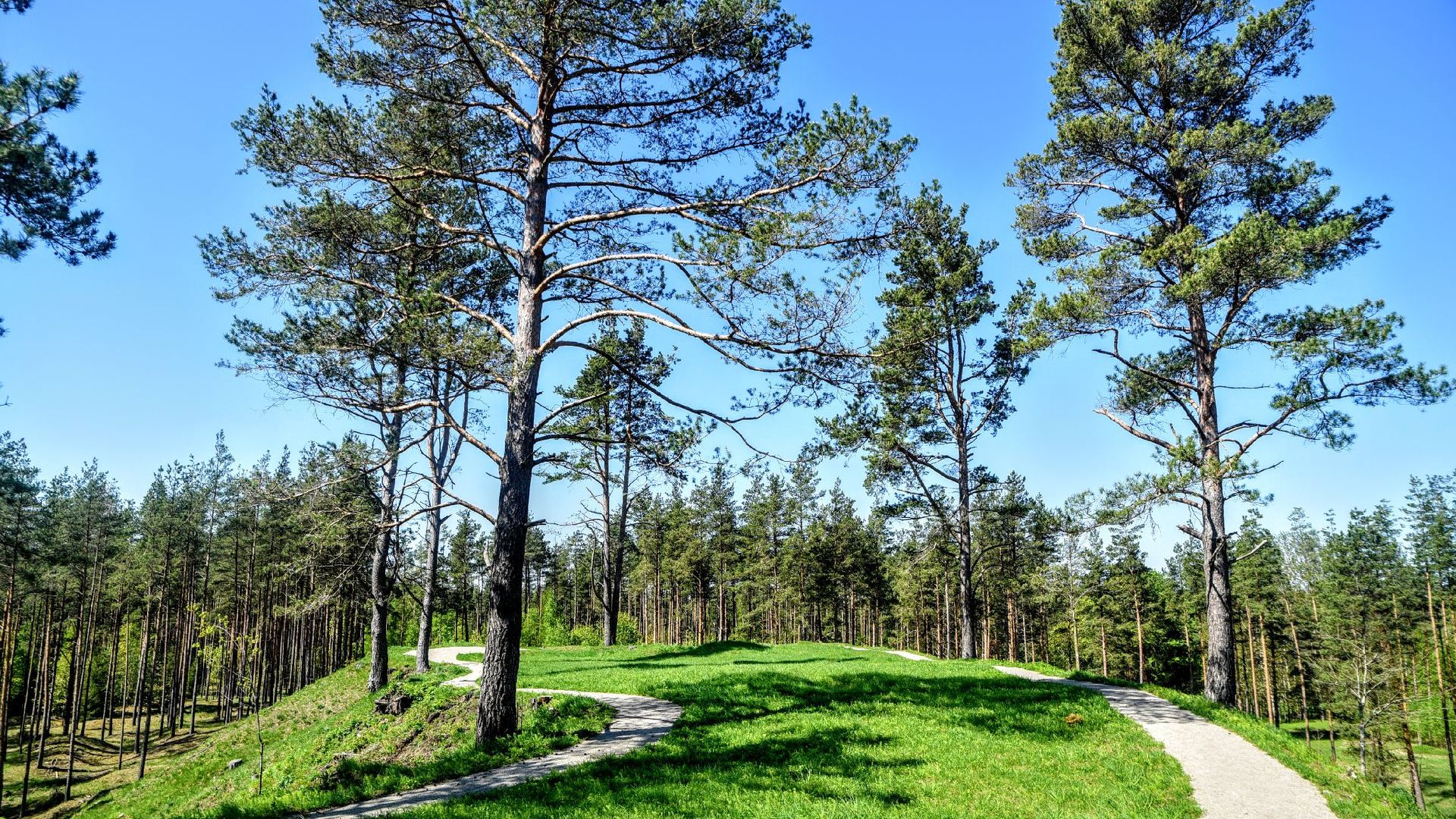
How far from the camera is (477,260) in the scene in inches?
602

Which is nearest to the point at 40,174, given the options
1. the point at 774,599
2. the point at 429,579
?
the point at 429,579

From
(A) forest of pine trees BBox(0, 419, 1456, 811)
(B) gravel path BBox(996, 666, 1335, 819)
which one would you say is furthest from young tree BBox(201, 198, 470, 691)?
(A) forest of pine trees BBox(0, 419, 1456, 811)

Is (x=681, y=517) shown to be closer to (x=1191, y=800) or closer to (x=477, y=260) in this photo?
(x=477, y=260)

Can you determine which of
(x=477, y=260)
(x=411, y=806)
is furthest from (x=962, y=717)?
(x=477, y=260)

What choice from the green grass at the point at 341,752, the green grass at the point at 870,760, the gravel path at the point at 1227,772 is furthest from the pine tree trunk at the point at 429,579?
the gravel path at the point at 1227,772

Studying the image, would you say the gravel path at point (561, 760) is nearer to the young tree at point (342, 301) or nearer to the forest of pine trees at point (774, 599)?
the young tree at point (342, 301)

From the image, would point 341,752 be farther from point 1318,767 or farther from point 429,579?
point 1318,767

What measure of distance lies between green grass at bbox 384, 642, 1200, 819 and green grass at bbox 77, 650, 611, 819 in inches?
69.8

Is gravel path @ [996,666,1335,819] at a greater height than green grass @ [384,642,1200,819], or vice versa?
green grass @ [384,642,1200,819]

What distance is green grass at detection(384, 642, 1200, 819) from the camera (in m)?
7.05

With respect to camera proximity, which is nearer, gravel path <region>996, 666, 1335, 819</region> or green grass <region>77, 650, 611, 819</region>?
gravel path <region>996, 666, 1335, 819</region>

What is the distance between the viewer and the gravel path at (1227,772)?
24.5 feet

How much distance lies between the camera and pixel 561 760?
888cm

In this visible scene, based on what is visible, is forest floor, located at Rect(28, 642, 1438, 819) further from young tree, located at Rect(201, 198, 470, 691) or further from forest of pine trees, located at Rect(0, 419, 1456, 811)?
forest of pine trees, located at Rect(0, 419, 1456, 811)
